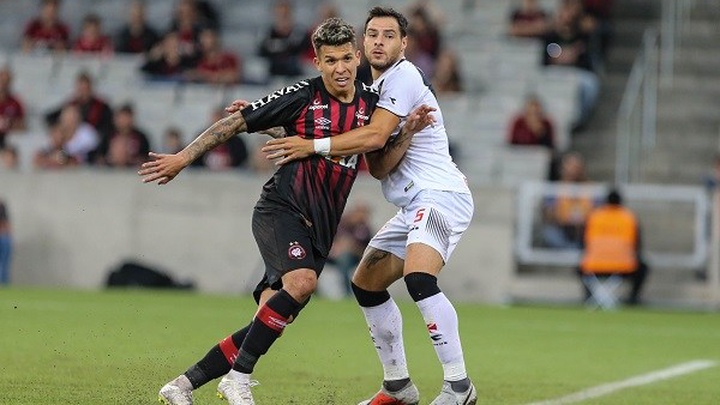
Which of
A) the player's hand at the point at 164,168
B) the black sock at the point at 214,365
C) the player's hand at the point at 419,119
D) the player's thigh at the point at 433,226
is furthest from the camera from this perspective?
the player's thigh at the point at 433,226

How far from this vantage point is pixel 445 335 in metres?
9.37

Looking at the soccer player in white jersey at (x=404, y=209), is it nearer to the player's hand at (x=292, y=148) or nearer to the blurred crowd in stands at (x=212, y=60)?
the player's hand at (x=292, y=148)

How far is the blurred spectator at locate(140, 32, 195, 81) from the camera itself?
81.5 feet

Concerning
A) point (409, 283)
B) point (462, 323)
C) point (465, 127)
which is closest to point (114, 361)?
point (409, 283)

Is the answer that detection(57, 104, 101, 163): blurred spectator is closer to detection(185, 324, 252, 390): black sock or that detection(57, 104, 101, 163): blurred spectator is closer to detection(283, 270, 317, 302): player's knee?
detection(185, 324, 252, 390): black sock

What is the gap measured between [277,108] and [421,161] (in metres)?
1.08

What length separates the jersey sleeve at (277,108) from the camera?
357 inches

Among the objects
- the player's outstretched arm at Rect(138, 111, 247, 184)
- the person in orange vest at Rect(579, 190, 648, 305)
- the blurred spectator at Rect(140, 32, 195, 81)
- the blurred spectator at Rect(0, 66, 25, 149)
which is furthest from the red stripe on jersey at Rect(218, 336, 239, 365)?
the blurred spectator at Rect(140, 32, 195, 81)

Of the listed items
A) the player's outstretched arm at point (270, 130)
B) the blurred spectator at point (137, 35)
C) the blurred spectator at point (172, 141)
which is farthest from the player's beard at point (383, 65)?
the blurred spectator at point (137, 35)

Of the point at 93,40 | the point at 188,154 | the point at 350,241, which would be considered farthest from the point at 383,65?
the point at 93,40

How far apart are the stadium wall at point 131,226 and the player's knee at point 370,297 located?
12.1 meters

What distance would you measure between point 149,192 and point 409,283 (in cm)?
1365

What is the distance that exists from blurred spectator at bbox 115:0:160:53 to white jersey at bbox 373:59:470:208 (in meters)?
16.3

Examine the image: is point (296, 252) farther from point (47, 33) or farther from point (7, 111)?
point (47, 33)
